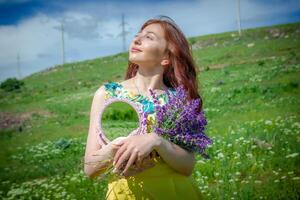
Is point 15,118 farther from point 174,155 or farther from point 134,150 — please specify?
point 134,150

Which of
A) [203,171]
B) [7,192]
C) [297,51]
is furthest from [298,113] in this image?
[297,51]

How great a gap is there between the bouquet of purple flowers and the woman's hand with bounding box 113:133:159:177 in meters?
0.16

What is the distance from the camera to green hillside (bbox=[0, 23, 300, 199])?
6277 mm

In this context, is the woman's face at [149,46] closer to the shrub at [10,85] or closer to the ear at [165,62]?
the ear at [165,62]

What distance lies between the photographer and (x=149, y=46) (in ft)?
10.7

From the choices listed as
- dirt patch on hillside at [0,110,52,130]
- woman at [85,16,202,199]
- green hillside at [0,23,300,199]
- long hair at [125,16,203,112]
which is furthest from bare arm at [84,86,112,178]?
dirt patch on hillside at [0,110,52,130]

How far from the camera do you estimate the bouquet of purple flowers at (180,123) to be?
9.19ft

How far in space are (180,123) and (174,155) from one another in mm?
218

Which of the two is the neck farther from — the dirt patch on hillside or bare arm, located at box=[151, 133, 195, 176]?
the dirt patch on hillside

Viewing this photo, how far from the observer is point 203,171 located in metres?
6.62

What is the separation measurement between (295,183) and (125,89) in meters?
3.42

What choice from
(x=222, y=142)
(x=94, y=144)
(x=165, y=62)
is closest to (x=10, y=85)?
(x=222, y=142)

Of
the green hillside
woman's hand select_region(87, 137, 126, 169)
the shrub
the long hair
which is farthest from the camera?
the shrub

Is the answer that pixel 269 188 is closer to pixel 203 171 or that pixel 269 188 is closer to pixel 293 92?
pixel 203 171
